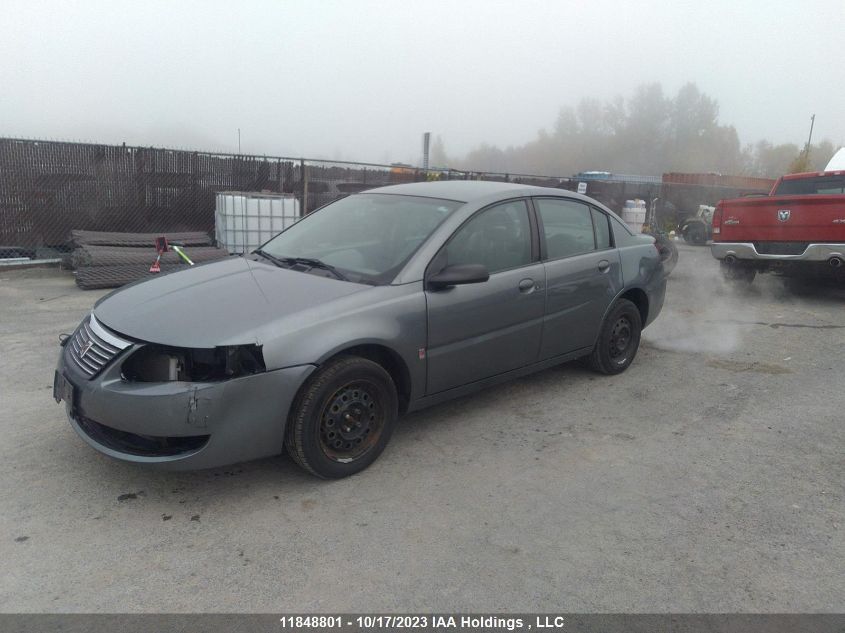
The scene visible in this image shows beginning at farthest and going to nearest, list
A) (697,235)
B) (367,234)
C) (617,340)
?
(697,235)
(617,340)
(367,234)

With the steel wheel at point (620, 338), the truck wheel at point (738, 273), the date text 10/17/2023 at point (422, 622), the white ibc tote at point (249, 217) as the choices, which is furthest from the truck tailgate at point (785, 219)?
the date text 10/17/2023 at point (422, 622)

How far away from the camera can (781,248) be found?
28.2 feet

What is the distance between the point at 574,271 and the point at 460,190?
1.05 meters

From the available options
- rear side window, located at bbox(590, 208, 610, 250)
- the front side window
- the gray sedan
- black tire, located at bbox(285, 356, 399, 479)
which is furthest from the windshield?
rear side window, located at bbox(590, 208, 610, 250)

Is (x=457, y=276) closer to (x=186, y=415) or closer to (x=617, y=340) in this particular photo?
(x=186, y=415)

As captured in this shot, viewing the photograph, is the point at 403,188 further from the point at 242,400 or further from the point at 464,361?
the point at 242,400

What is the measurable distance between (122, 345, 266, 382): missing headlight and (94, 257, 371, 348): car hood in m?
0.04

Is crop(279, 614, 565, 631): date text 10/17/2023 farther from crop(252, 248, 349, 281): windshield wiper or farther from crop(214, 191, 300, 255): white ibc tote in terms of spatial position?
crop(214, 191, 300, 255): white ibc tote

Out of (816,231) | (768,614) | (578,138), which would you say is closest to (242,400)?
(768,614)

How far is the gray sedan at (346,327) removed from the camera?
9.84ft

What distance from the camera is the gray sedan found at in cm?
300

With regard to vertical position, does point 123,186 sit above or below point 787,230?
above

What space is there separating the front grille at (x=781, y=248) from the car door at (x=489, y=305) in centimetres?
581

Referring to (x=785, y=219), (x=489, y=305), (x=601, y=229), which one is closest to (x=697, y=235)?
(x=785, y=219)
